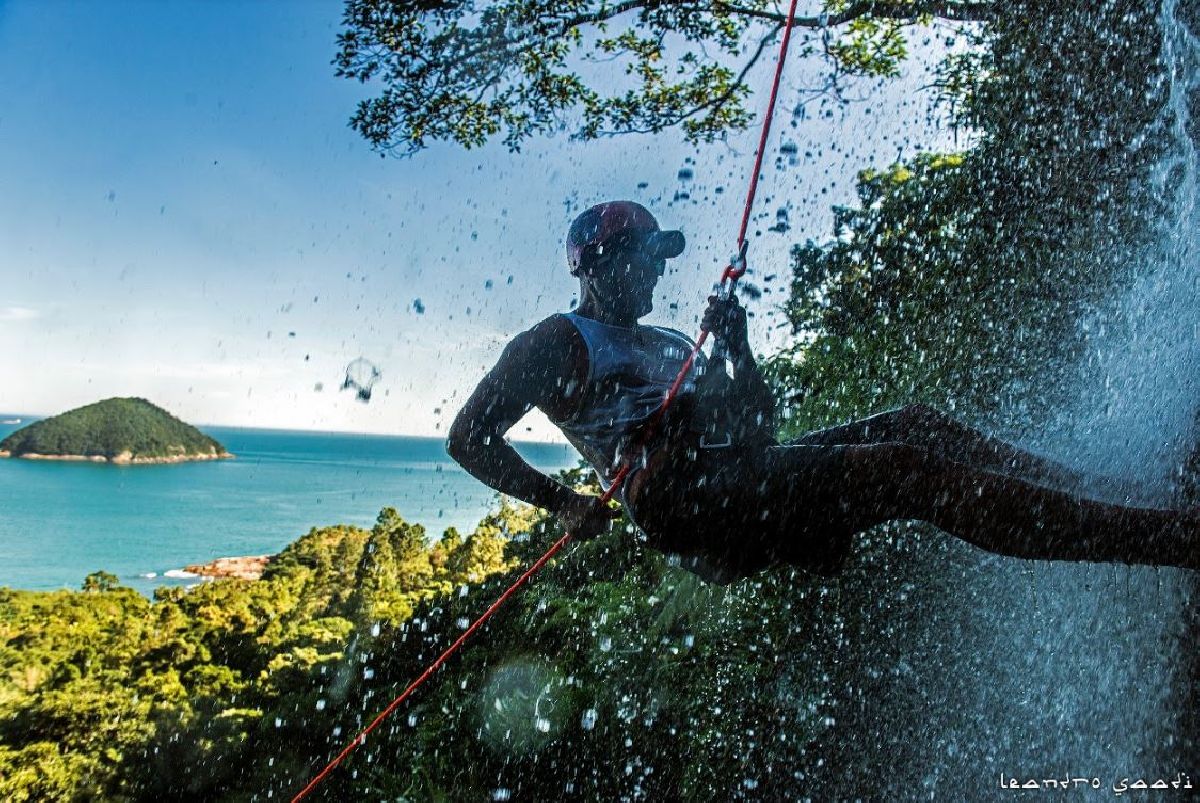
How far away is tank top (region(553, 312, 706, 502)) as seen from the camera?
2.53m

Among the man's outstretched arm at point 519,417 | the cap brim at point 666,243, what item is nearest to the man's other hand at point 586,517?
the man's outstretched arm at point 519,417

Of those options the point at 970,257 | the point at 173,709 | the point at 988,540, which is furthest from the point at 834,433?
the point at 173,709

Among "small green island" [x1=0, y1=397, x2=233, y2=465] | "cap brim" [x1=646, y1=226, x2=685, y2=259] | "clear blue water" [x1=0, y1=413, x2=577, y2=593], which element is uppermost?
"cap brim" [x1=646, y1=226, x2=685, y2=259]

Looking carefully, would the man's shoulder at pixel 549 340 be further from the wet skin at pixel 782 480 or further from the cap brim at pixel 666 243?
the cap brim at pixel 666 243

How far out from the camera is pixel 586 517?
2699mm

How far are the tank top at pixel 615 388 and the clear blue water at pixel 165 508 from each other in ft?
128

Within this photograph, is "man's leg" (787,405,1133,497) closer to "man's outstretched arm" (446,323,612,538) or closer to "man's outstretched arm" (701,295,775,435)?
"man's outstretched arm" (701,295,775,435)

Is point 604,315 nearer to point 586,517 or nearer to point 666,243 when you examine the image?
point 666,243

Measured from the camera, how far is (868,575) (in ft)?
16.9

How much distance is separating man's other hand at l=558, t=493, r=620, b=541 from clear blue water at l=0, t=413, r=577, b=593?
127 ft

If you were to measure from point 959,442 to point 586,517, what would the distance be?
128 cm

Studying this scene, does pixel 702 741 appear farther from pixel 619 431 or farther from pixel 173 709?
pixel 173 709

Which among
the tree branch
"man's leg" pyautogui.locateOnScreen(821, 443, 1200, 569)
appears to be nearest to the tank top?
"man's leg" pyautogui.locateOnScreen(821, 443, 1200, 569)

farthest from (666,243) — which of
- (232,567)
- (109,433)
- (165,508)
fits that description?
(165,508)
